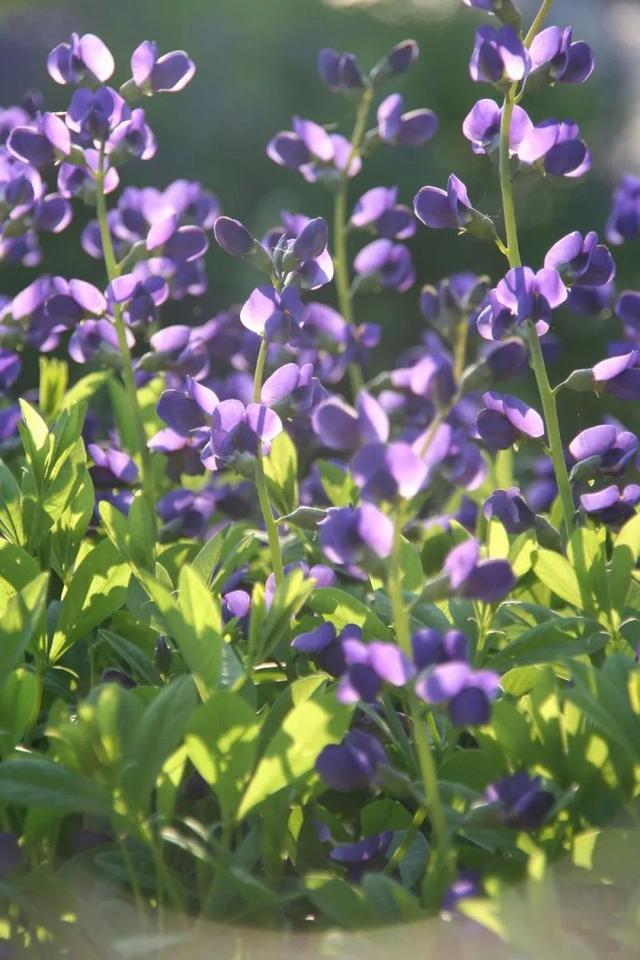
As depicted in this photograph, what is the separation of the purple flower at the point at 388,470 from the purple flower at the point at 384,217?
712mm

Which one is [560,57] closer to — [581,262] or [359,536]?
[581,262]

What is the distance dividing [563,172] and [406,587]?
1.01 feet

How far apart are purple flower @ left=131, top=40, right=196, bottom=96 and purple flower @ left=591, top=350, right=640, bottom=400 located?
40 centimetres

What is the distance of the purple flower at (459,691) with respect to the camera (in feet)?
1.78

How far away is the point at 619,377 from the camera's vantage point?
829 mm

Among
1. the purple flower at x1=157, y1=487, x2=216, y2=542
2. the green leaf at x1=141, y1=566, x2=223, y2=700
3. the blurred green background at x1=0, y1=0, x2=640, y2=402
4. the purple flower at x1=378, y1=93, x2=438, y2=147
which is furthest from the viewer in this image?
the blurred green background at x1=0, y1=0, x2=640, y2=402

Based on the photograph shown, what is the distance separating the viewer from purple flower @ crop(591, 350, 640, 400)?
2.72 feet

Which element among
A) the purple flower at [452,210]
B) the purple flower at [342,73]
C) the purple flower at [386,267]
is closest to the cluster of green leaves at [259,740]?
the purple flower at [452,210]

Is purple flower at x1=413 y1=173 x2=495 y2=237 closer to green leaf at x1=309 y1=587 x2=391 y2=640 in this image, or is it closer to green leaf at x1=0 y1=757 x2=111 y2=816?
green leaf at x1=309 y1=587 x2=391 y2=640

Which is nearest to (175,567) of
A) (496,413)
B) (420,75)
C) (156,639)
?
(156,639)

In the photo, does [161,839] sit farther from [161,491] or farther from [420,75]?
[420,75]

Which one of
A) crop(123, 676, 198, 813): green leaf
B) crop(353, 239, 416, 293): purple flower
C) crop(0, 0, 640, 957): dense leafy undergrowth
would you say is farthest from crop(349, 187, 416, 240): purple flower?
crop(123, 676, 198, 813): green leaf

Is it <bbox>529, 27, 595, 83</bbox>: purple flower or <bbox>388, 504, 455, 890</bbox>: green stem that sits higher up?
<bbox>529, 27, 595, 83</bbox>: purple flower

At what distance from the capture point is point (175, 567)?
0.87 metres
